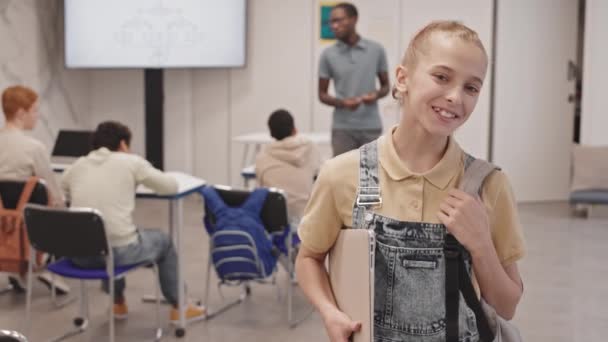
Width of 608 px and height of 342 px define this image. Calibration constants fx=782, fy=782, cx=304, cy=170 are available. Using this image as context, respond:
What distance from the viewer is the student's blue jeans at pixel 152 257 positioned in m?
3.79

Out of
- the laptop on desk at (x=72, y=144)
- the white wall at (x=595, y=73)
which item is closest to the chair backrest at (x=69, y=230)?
the laptop on desk at (x=72, y=144)

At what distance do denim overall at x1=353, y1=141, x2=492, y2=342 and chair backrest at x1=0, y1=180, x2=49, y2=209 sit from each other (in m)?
3.08

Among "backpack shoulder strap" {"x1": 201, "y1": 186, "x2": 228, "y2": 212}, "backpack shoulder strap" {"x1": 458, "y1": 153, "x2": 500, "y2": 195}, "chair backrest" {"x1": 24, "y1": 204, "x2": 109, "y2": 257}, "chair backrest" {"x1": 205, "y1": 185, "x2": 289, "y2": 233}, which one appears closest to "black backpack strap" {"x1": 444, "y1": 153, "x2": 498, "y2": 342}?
"backpack shoulder strap" {"x1": 458, "y1": 153, "x2": 500, "y2": 195}

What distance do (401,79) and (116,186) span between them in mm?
2651

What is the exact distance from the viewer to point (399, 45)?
7.59 metres

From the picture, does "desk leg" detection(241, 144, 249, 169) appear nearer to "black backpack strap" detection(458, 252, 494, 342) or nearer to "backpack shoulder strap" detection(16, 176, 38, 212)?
"backpack shoulder strap" detection(16, 176, 38, 212)

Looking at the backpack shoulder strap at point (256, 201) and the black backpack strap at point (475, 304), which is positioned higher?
the black backpack strap at point (475, 304)

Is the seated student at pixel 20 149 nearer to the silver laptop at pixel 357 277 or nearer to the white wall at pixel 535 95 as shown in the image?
the silver laptop at pixel 357 277

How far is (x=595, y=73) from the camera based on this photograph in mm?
7387

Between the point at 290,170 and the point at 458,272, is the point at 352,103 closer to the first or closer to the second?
the point at 290,170

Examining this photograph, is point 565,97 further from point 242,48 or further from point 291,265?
point 291,265

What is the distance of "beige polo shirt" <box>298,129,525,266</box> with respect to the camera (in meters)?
1.38

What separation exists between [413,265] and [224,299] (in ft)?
11.3

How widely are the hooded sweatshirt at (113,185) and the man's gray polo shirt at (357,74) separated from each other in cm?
179
